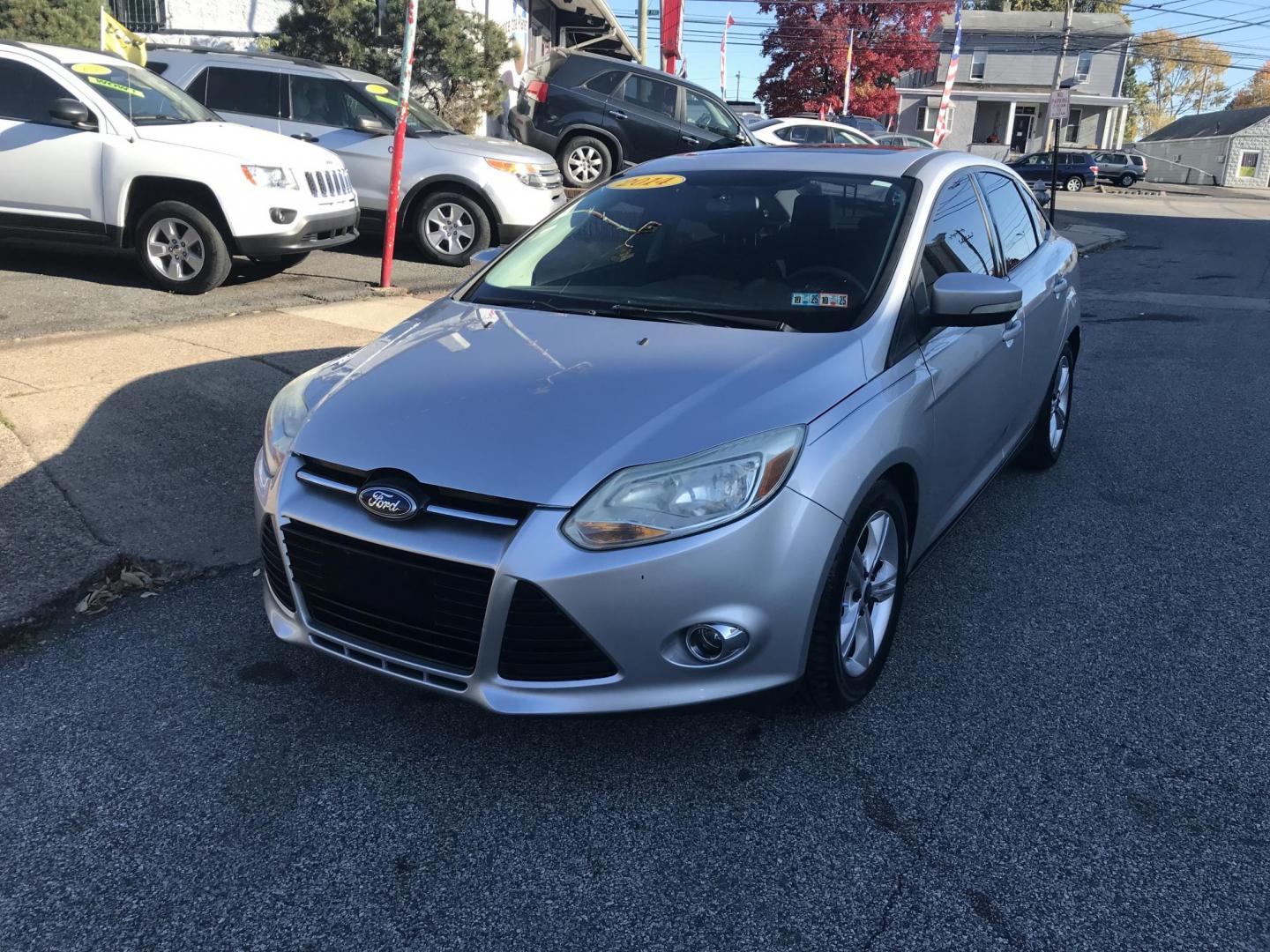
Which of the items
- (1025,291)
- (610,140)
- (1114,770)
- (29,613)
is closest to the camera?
(1114,770)

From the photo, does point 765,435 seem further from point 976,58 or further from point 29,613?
point 976,58

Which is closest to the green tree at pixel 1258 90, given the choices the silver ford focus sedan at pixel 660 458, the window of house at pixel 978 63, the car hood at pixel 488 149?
the window of house at pixel 978 63

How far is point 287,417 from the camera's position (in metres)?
3.21

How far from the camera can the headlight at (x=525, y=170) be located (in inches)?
400

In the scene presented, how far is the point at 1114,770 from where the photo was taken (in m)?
2.94

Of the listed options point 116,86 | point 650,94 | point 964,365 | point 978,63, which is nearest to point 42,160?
point 116,86

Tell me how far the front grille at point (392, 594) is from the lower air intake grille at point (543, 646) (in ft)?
0.28

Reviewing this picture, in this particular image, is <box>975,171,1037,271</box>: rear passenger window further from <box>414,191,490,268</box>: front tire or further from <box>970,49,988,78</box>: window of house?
<box>970,49,988,78</box>: window of house

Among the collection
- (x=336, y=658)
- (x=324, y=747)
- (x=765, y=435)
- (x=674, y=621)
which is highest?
(x=765, y=435)

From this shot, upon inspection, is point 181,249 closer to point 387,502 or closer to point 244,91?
point 244,91

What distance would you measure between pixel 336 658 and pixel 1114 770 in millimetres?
2218

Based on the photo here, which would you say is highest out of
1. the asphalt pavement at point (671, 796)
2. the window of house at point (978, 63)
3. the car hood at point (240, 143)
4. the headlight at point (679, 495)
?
the window of house at point (978, 63)

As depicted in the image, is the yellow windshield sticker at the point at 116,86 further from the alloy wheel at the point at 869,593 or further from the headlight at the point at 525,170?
the alloy wheel at the point at 869,593

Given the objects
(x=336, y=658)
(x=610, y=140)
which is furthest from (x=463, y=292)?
(x=610, y=140)
